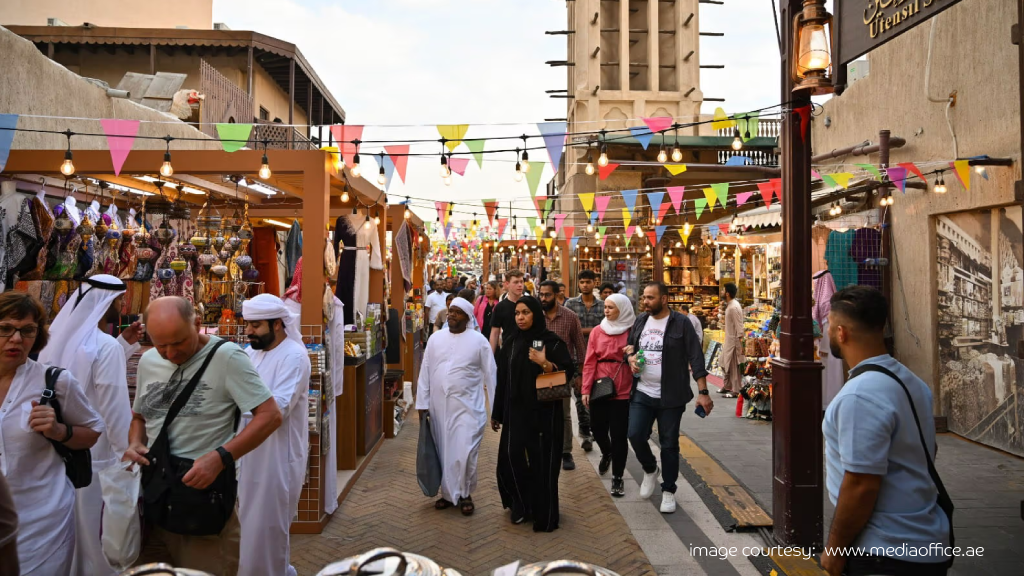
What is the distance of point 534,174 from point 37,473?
21.6ft

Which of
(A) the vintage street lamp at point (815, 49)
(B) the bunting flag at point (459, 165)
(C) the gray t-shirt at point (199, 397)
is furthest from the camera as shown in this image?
(B) the bunting flag at point (459, 165)

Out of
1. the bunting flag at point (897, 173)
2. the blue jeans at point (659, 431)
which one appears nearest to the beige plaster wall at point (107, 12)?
the blue jeans at point (659, 431)

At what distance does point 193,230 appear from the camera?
27.0ft

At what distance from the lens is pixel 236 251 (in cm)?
721

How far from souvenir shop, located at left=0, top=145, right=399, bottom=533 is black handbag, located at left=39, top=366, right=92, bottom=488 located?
7.35 ft

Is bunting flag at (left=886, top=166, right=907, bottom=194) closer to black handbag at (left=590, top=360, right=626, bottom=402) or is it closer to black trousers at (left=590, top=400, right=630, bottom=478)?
black handbag at (left=590, top=360, right=626, bottom=402)

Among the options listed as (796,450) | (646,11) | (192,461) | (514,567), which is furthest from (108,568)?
(646,11)

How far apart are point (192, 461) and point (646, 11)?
26.1m

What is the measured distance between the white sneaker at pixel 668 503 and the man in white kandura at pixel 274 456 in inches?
118

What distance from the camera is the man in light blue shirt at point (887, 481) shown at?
2.30m

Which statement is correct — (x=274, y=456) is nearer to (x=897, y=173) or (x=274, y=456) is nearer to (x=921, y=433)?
(x=921, y=433)

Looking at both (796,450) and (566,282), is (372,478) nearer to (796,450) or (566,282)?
(796,450)

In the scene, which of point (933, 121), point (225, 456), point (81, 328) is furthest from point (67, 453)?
point (933, 121)

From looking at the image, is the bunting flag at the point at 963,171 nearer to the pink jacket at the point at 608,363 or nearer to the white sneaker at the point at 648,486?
the pink jacket at the point at 608,363
